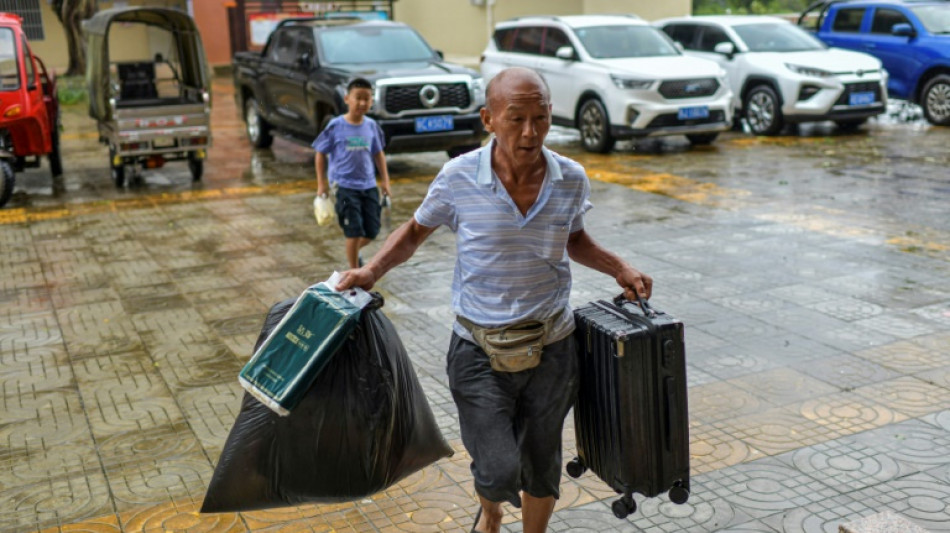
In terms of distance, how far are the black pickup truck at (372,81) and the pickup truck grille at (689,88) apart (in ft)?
8.32

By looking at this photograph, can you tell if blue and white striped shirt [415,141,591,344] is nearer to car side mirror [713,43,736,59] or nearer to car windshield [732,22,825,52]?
car side mirror [713,43,736,59]

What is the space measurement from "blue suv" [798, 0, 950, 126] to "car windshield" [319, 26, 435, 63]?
7.27 metres

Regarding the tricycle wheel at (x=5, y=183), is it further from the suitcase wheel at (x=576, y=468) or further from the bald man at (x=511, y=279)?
the suitcase wheel at (x=576, y=468)

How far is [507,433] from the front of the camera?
A: 333 centimetres

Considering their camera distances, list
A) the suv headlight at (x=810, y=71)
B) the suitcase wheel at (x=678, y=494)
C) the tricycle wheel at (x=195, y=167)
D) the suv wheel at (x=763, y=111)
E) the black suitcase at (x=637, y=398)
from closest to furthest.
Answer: the black suitcase at (x=637, y=398) → the suitcase wheel at (x=678, y=494) → the tricycle wheel at (x=195, y=167) → the suv headlight at (x=810, y=71) → the suv wheel at (x=763, y=111)

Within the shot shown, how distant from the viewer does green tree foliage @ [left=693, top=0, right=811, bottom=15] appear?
4172 centimetres

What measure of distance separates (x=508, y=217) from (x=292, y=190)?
906cm

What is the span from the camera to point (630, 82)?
13.5 m

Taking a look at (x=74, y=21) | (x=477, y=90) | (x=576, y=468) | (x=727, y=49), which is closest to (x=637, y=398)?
(x=576, y=468)

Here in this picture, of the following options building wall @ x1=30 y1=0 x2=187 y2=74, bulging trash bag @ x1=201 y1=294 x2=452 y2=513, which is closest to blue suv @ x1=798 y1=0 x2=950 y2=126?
bulging trash bag @ x1=201 y1=294 x2=452 y2=513

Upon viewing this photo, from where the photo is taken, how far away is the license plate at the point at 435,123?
12.2 meters

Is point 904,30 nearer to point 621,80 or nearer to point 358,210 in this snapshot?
point 621,80

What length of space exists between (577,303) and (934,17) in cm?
1141

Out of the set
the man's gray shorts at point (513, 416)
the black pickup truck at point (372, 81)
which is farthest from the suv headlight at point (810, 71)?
the man's gray shorts at point (513, 416)
